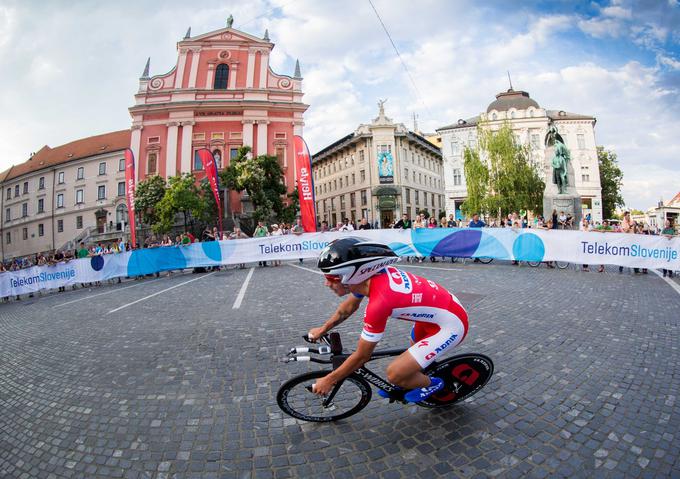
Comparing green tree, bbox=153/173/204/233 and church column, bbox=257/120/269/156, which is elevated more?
church column, bbox=257/120/269/156

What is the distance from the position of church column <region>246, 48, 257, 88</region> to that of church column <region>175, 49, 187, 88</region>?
836 cm

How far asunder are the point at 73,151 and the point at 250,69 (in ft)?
122

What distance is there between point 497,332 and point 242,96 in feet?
140

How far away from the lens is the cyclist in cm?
219

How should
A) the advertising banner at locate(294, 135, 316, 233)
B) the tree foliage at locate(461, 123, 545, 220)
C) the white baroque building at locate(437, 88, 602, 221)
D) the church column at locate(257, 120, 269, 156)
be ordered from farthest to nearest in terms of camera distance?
1. the white baroque building at locate(437, 88, 602, 221)
2. the church column at locate(257, 120, 269, 156)
3. the tree foliage at locate(461, 123, 545, 220)
4. the advertising banner at locate(294, 135, 316, 233)

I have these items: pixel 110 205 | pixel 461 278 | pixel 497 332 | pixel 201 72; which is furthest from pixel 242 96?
pixel 497 332

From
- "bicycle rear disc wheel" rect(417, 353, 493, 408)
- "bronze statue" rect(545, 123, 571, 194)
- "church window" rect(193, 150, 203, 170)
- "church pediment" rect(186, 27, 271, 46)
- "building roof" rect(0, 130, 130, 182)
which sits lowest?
"bicycle rear disc wheel" rect(417, 353, 493, 408)

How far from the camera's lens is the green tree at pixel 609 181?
53969mm

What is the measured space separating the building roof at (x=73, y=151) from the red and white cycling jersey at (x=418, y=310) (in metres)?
58.3

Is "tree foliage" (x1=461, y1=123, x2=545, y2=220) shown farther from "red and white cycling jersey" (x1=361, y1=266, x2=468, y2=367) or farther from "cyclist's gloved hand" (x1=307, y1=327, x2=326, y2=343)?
"cyclist's gloved hand" (x1=307, y1=327, x2=326, y2=343)

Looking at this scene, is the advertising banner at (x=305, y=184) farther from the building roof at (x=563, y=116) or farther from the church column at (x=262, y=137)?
the building roof at (x=563, y=116)

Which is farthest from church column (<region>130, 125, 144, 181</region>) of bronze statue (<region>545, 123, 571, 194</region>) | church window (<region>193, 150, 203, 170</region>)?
bronze statue (<region>545, 123, 571, 194</region>)

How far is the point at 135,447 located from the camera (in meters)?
2.50

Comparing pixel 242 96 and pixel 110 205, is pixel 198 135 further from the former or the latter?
pixel 110 205
